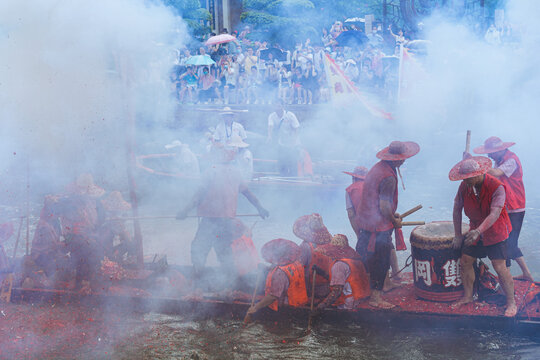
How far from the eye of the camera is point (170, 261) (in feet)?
23.4

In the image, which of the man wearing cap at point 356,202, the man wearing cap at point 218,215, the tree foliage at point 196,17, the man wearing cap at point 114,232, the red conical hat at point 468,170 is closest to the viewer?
the red conical hat at point 468,170

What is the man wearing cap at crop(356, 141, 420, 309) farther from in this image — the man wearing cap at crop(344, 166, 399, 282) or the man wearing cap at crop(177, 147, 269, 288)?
the man wearing cap at crop(177, 147, 269, 288)

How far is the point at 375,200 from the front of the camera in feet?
16.2

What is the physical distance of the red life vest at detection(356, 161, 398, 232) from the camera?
486cm

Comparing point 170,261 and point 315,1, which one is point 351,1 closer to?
point 315,1

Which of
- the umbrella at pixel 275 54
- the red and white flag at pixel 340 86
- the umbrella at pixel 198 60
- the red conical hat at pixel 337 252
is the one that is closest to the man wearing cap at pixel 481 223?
the red conical hat at pixel 337 252

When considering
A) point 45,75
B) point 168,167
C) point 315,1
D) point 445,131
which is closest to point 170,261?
point 45,75

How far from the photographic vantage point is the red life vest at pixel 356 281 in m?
4.64

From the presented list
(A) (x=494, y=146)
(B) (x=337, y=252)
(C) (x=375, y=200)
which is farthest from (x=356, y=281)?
(A) (x=494, y=146)

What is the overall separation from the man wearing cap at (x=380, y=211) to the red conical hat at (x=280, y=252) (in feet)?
2.89

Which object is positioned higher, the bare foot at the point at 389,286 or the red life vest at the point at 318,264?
the red life vest at the point at 318,264

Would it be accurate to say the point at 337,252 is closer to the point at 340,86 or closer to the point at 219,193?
the point at 219,193

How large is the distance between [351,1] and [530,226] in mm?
20648

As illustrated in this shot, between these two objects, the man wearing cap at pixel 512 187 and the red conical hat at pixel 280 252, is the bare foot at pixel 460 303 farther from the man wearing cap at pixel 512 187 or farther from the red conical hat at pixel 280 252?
the red conical hat at pixel 280 252
